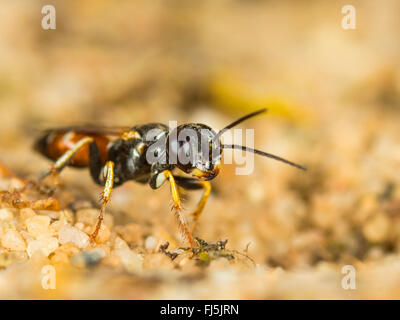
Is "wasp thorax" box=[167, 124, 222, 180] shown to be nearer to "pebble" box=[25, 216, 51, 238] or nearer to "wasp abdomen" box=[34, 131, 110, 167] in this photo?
"wasp abdomen" box=[34, 131, 110, 167]

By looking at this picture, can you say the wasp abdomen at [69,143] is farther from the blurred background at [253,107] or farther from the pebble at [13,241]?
the pebble at [13,241]

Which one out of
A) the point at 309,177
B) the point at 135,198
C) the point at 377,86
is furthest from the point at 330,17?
the point at 135,198

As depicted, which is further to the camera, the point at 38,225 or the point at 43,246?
the point at 38,225

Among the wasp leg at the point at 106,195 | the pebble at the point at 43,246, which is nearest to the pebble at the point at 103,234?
the wasp leg at the point at 106,195

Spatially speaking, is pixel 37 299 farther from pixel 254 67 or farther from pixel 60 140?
pixel 254 67

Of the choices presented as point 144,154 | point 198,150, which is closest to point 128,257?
point 198,150

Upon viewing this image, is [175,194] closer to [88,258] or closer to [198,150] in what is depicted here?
[198,150]

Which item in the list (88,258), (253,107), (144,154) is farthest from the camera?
(253,107)

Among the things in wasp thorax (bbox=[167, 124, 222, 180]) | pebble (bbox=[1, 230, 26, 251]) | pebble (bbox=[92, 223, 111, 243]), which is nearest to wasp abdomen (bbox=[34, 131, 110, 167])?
wasp thorax (bbox=[167, 124, 222, 180])
